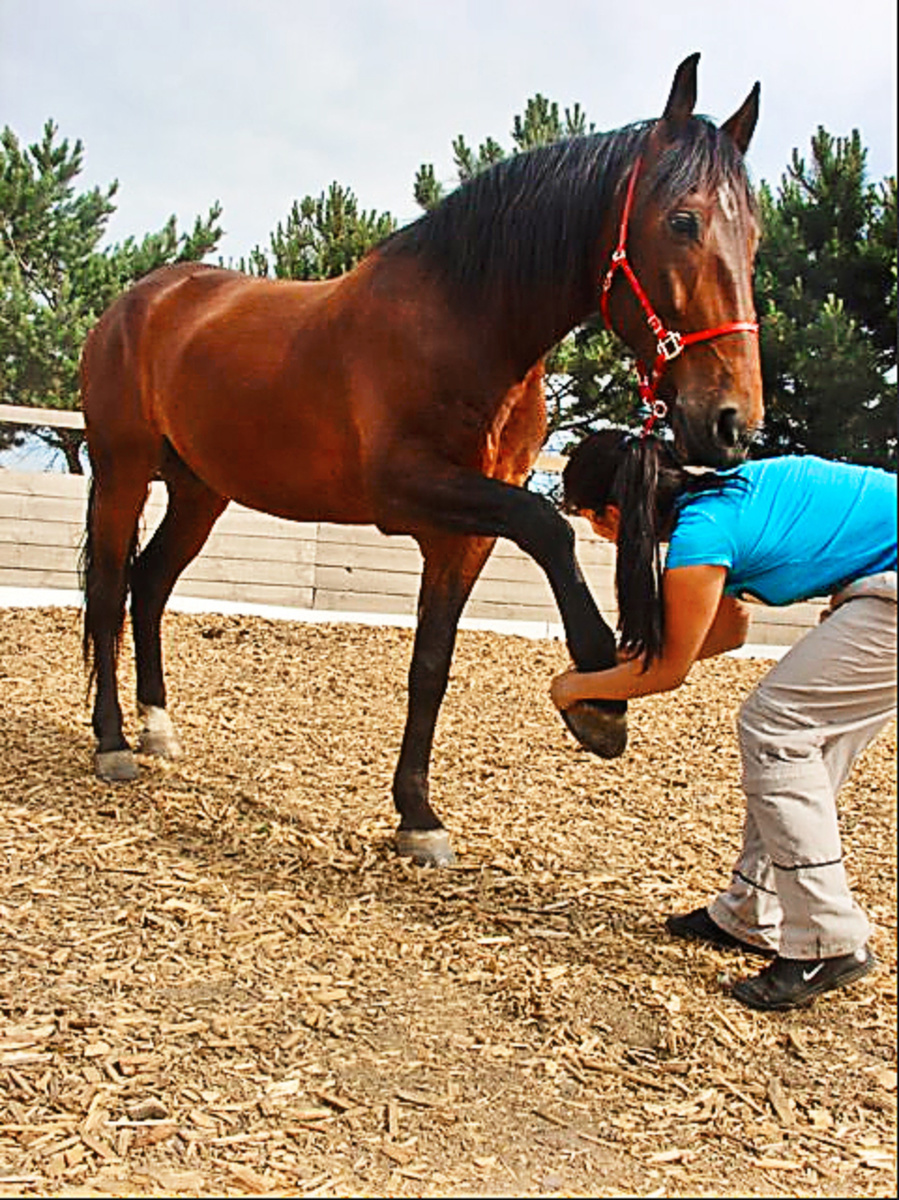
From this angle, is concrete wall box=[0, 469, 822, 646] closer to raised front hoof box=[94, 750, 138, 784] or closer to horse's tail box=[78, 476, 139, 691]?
horse's tail box=[78, 476, 139, 691]

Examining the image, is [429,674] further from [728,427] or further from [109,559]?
[109,559]

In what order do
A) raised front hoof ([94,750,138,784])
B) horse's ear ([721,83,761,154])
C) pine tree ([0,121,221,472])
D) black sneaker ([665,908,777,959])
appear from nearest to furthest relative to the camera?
horse's ear ([721,83,761,154])
black sneaker ([665,908,777,959])
raised front hoof ([94,750,138,784])
pine tree ([0,121,221,472])

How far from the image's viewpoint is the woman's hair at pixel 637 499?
1.76m

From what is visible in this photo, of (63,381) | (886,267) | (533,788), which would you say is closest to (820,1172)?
(886,267)

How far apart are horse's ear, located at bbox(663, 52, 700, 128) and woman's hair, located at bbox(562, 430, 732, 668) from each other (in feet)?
2.13

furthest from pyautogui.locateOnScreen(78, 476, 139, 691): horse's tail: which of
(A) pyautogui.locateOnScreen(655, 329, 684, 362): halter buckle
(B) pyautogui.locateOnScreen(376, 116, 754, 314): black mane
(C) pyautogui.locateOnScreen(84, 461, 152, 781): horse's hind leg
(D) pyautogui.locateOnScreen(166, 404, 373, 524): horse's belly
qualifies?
(A) pyautogui.locateOnScreen(655, 329, 684, 362): halter buckle

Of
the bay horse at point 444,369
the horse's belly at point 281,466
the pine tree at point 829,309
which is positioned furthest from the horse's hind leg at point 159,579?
the pine tree at point 829,309

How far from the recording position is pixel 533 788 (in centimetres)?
347

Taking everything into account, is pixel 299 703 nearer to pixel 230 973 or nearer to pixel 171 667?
pixel 171 667

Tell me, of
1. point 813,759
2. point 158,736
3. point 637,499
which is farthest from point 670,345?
point 158,736

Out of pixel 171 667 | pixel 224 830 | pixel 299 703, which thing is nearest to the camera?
pixel 224 830

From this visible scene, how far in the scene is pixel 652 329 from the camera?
6.72 feet

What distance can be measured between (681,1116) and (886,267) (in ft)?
5.28

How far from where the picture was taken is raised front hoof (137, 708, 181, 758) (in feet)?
12.0
